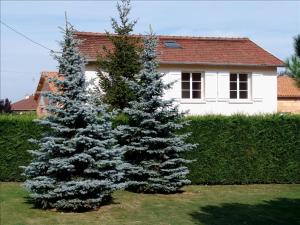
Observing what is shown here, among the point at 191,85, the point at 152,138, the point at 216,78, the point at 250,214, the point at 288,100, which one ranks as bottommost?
the point at 250,214

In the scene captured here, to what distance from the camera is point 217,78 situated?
26.0 m

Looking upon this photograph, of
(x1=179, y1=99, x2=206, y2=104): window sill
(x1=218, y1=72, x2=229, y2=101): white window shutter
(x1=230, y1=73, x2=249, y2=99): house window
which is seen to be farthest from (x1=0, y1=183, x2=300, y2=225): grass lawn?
(x1=230, y1=73, x2=249, y2=99): house window

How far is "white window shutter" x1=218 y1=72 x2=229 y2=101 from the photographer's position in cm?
2605

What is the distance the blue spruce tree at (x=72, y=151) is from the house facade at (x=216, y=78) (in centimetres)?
1346

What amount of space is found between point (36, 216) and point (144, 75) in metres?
5.72

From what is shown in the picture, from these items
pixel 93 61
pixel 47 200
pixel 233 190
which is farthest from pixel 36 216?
pixel 93 61

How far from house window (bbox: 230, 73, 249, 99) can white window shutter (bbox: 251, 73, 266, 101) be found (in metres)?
0.47

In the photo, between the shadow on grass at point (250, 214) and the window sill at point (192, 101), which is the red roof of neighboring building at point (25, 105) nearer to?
the window sill at point (192, 101)

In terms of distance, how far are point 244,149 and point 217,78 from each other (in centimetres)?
975

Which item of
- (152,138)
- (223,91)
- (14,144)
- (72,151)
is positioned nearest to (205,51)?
(223,91)

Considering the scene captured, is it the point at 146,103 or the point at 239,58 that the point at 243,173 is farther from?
the point at 239,58

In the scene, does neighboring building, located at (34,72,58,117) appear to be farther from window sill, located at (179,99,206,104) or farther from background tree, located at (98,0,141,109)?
window sill, located at (179,99,206,104)

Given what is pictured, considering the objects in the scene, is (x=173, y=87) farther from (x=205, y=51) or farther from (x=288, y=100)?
(x=288, y=100)

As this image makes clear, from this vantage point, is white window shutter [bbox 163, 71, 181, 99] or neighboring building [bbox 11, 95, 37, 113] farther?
neighboring building [bbox 11, 95, 37, 113]
